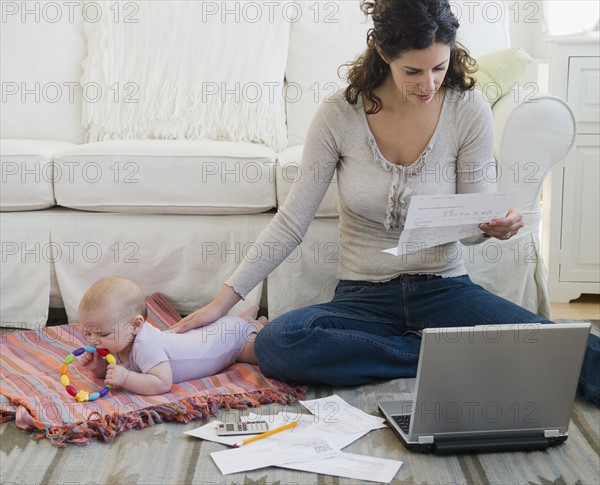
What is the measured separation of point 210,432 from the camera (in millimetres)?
1526

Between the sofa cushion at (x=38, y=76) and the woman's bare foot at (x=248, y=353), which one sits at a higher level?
the sofa cushion at (x=38, y=76)

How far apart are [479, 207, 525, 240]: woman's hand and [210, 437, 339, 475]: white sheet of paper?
510 millimetres

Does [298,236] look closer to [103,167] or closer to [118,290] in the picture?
[118,290]

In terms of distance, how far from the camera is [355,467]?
1.39 metres

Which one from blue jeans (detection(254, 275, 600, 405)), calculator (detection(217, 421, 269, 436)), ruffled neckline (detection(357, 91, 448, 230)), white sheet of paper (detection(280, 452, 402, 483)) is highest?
ruffled neckline (detection(357, 91, 448, 230))

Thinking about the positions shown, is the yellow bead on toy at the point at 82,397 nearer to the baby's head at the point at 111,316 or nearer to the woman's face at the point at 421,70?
the baby's head at the point at 111,316

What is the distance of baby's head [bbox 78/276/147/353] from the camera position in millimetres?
1700

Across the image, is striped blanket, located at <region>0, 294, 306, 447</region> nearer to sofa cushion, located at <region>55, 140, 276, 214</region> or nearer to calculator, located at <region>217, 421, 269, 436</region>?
calculator, located at <region>217, 421, 269, 436</region>

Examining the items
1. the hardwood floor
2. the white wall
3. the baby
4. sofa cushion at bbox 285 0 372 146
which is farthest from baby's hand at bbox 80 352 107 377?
the white wall

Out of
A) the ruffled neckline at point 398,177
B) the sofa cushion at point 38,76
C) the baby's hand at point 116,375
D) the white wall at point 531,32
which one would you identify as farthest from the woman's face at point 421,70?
the white wall at point 531,32

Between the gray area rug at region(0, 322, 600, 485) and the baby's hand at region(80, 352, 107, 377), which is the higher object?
the baby's hand at region(80, 352, 107, 377)

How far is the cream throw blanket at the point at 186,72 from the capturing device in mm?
2430

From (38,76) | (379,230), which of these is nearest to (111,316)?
(379,230)

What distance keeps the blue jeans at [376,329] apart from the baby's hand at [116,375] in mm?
282
